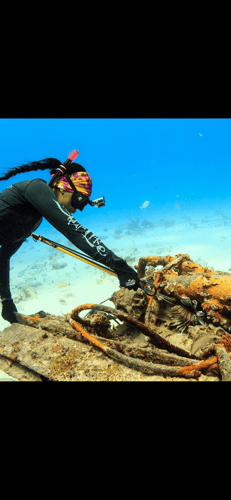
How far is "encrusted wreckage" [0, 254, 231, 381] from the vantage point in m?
1.37

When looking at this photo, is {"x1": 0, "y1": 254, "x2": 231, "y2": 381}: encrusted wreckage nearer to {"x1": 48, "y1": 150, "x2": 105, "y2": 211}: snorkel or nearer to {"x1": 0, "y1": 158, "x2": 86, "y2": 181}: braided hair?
{"x1": 48, "y1": 150, "x2": 105, "y2": 211}: snorkel

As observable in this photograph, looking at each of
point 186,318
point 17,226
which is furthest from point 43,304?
point 186,318

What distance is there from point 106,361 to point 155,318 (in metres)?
1.05

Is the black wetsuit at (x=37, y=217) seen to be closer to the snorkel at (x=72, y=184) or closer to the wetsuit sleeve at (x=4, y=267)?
the wetsuit sleeve at (x=4, y=267)

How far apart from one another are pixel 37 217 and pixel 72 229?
2.82 ft

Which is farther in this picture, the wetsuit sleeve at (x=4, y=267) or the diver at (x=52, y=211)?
the wetsuit sleeve at (x=4, y=267)

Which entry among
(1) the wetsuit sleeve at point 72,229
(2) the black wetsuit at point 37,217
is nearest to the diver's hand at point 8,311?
(2) the black wetsuit at point 37,217

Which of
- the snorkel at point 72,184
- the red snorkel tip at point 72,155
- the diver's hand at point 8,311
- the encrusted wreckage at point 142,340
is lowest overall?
the diver's hand at point 8,311

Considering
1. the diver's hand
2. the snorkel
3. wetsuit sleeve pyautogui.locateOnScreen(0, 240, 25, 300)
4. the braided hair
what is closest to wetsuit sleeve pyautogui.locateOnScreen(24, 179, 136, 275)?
the snorkel

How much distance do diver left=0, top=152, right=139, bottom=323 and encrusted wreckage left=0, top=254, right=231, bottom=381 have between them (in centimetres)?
43

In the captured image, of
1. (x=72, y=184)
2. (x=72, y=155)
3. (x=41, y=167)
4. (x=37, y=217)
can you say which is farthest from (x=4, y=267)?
(x=72, y=155)

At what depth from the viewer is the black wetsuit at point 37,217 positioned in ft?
5.96

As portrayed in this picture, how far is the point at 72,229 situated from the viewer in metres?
1.82
